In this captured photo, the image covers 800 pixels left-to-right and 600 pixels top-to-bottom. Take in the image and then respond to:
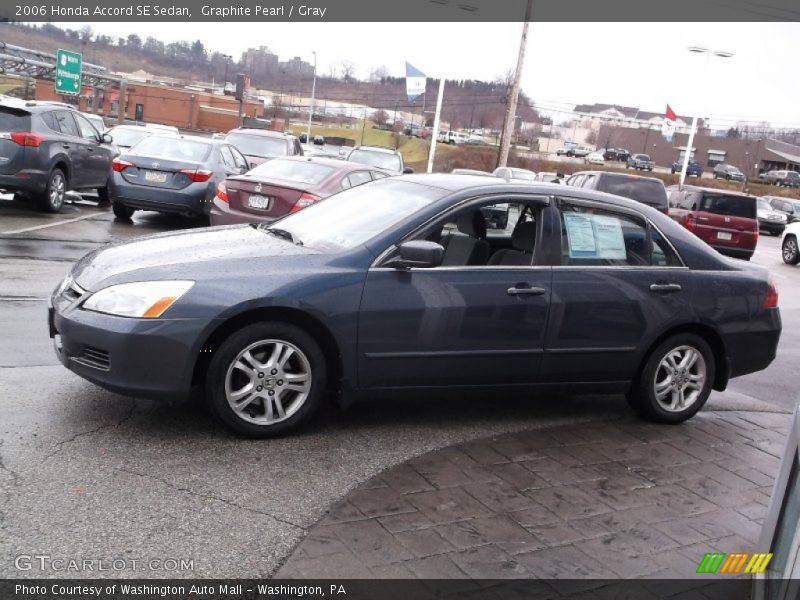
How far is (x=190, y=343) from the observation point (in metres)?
4.53

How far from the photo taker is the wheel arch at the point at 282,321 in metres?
4.67

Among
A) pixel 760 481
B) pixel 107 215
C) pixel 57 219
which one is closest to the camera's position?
pixel 760 481

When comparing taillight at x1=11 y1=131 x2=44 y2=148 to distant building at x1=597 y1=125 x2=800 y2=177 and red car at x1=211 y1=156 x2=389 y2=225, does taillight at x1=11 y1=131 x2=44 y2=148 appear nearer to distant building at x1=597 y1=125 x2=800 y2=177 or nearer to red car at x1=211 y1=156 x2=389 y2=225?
red car at x1=211 y1=156 x2=389 y2=225

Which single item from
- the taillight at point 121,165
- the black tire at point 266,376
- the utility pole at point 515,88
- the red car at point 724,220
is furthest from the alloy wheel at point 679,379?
the utility pole at point 515,88

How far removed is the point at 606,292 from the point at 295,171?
699 cm

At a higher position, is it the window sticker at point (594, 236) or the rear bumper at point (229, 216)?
the window sticker at point (594, 236)

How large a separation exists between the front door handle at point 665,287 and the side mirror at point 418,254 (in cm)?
171

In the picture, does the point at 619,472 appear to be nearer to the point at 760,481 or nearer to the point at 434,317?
the point at 760,481

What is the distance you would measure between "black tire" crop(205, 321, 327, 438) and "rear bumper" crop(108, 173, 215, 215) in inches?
370

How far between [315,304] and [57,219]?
10.4m

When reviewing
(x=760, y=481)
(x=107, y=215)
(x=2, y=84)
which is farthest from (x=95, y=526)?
(x=2, y=84)

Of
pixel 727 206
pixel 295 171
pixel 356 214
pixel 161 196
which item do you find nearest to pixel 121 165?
pixel 161 196

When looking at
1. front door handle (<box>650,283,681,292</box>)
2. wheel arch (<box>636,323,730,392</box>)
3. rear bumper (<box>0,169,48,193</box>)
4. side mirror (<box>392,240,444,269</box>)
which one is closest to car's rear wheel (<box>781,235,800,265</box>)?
wheel arch (<box>636,323,730,392</box>)

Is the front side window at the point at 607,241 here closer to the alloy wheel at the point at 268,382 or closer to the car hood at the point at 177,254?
the car hood at the point at 177,254
